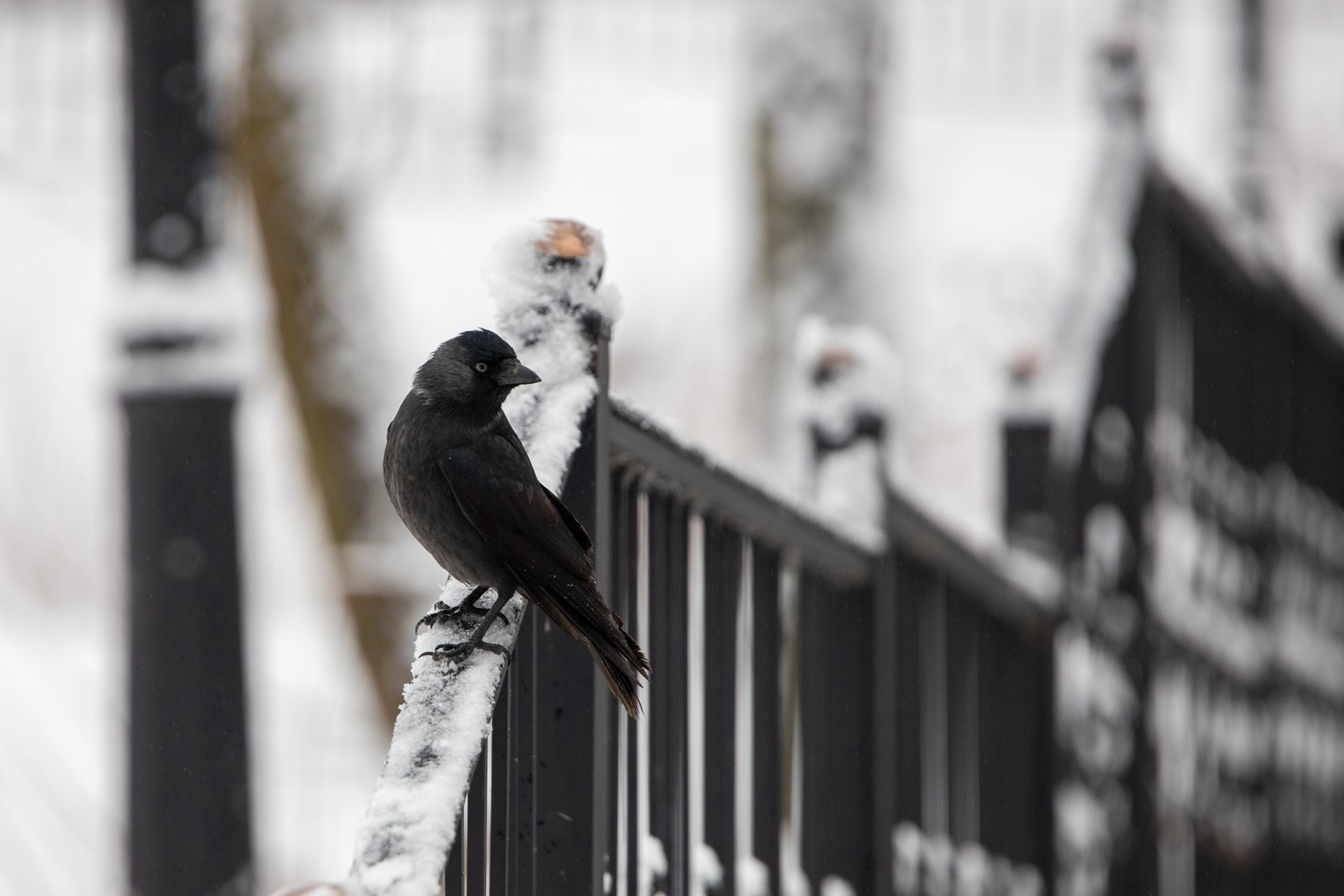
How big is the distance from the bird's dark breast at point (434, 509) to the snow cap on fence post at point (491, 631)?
78 mm

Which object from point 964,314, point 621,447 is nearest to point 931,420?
point 964,314

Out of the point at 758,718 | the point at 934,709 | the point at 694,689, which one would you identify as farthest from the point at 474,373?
the point at 934,709

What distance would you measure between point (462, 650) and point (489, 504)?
0.14 meters

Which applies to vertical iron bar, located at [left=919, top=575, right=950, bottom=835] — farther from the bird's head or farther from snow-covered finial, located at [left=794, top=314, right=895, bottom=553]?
the bird's head

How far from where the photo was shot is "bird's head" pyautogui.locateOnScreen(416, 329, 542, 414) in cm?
138

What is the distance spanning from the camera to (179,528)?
9.87 feet

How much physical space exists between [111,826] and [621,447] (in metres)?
5.56

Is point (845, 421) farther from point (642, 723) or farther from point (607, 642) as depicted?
point (607, 642)

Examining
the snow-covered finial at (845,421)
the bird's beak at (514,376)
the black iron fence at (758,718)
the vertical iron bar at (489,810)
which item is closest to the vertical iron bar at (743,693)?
the black iron fence at (758,718)

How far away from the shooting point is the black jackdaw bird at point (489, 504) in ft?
4.45

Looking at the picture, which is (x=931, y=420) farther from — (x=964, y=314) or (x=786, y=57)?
(x=786, y=57)

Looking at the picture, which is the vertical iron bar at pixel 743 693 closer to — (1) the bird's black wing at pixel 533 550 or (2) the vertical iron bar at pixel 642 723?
(2) the vertical iron bar at pixel 642 723

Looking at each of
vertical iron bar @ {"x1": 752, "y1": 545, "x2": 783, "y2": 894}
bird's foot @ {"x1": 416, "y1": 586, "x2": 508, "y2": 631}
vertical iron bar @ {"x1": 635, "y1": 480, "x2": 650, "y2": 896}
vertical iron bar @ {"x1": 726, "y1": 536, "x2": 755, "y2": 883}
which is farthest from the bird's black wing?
vertical iron bar @ {"x1": 752, "y1": 545, "x2": 783, "y2": 894}

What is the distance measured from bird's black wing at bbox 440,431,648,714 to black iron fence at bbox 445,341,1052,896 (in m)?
0.13
